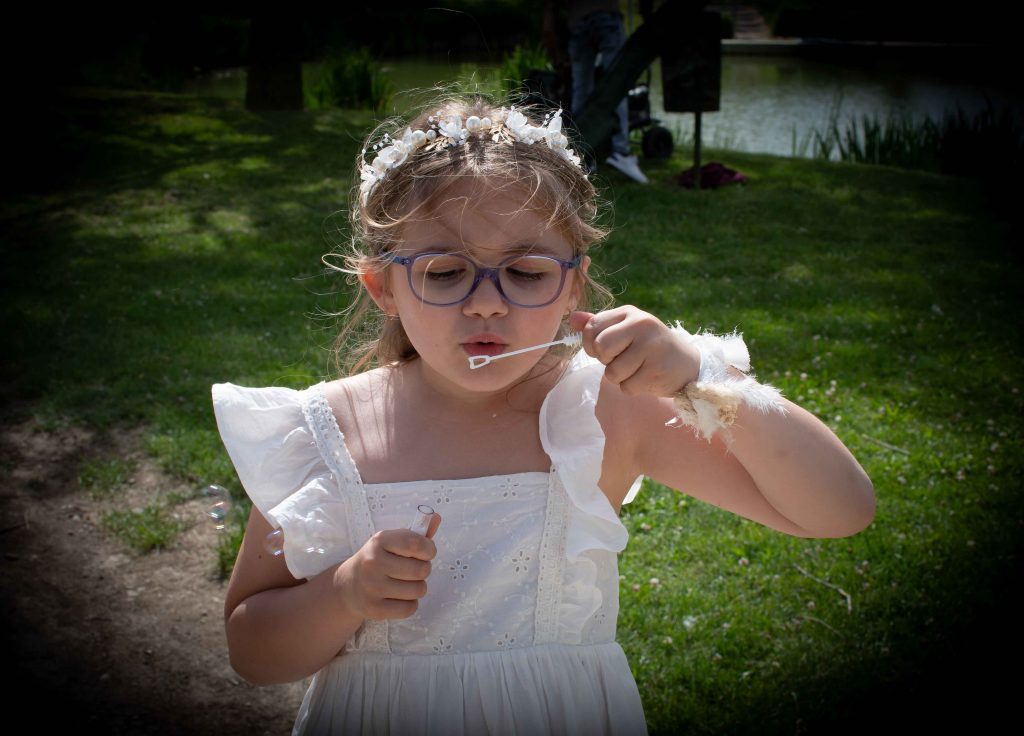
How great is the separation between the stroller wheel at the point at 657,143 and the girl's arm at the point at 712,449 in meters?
7.50

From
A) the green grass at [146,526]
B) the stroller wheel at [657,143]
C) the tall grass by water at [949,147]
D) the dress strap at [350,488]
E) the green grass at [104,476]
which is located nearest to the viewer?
the dress strap at [350,488]

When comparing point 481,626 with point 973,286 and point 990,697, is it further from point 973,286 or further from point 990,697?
point 973,286

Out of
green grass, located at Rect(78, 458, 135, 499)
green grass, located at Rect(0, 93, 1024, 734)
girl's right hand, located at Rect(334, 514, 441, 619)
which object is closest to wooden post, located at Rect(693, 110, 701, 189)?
green grass, located at Rect(0, 93, 1024, 734)

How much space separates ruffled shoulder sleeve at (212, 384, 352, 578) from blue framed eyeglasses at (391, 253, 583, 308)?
14.8 inches

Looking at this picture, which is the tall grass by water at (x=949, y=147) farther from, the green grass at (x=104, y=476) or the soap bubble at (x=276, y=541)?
the soap bubble at (x=276, y=541)

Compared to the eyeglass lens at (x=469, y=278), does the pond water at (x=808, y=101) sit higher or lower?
lower

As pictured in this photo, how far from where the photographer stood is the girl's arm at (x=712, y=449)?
140cm

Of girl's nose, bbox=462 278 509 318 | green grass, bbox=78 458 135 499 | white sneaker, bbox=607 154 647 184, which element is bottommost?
green grass, bbox=78 458 135 499

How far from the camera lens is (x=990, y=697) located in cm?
242

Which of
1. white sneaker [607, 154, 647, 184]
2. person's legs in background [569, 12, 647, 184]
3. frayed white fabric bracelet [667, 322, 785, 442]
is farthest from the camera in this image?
person's legs in background [569, 12, 647, 184]

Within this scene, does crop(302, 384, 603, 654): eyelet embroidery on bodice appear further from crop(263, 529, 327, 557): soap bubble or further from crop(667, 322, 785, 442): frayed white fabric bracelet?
crop(667, 322, 785, 442): frayed white fabric bracelet

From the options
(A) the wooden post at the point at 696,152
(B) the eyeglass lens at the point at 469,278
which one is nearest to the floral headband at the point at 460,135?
(B) the eyeglass lens at the point at 469,278

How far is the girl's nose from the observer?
146cm

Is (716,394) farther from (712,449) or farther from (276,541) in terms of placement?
(276,541)
